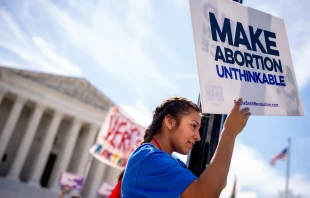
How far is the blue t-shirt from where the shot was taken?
1.33m

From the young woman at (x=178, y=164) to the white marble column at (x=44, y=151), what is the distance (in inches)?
1408

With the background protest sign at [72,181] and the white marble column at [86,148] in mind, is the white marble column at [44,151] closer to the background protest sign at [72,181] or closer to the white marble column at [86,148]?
the white marble column at [86,148]

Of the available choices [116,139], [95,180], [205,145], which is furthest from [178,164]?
[95,180]

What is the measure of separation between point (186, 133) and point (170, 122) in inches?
5.4

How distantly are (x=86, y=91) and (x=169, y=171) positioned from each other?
1547 inches

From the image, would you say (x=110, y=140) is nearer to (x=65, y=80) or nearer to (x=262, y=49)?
(x=262, y=49)

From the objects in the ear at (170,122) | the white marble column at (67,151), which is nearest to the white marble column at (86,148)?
the white marble column at (67,151)

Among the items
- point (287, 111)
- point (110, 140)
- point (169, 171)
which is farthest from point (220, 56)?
point (110, 140)

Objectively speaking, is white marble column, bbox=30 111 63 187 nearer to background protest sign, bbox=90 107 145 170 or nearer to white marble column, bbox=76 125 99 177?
white marble column, bbox=76 125 99 177

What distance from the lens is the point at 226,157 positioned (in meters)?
1.37

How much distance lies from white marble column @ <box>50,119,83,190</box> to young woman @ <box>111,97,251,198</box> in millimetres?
36894

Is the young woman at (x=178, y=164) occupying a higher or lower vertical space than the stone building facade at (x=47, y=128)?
lower

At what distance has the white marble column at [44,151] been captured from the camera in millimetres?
33719

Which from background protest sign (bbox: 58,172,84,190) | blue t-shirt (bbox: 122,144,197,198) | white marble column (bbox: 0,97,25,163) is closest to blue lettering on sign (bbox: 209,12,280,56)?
blue t-shirt (bbox: 122,144,197,198)
